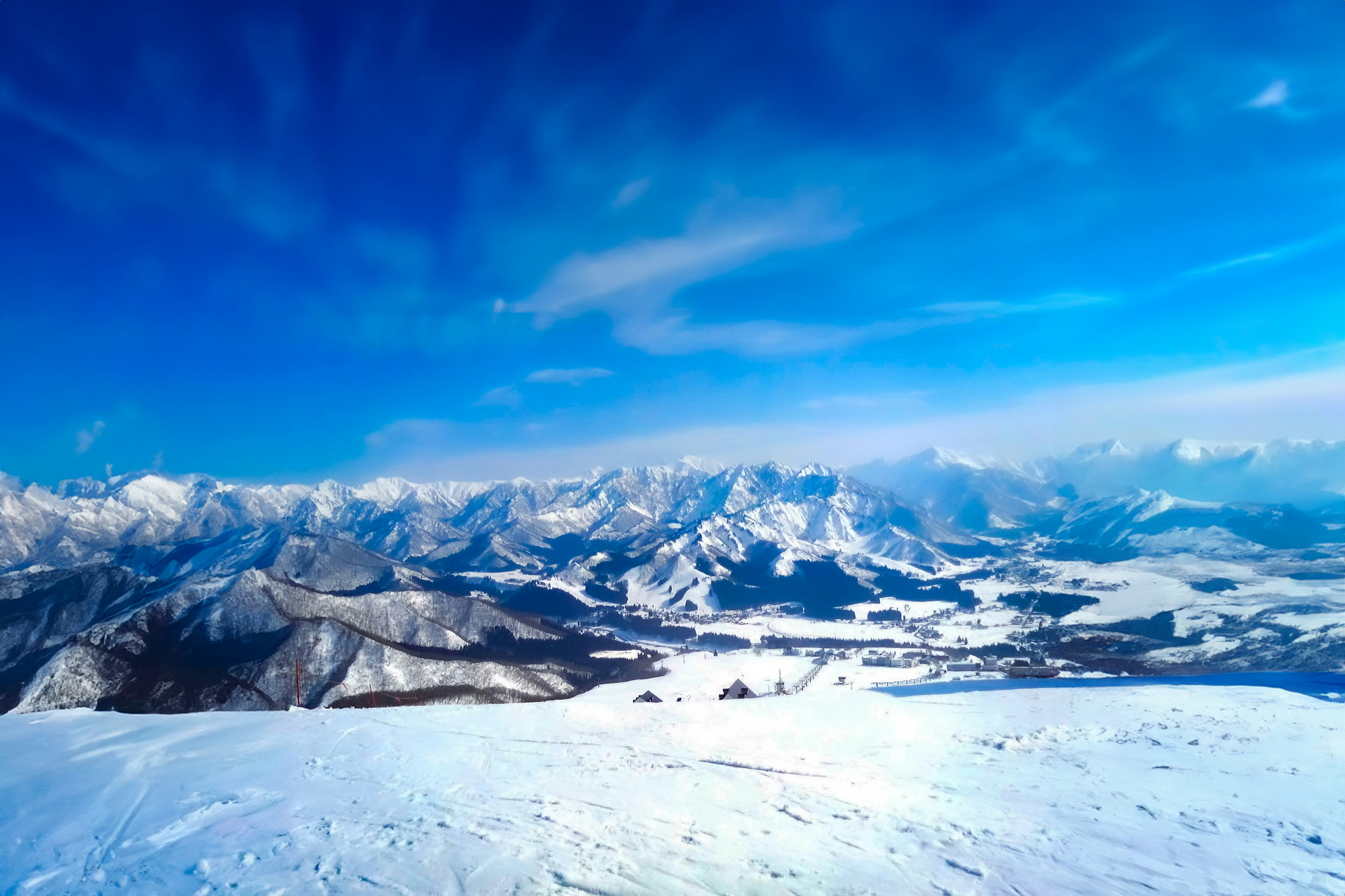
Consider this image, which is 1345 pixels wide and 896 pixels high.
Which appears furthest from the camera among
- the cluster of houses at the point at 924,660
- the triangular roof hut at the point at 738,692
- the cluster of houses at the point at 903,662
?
the cluster of houses at the point at 924,660

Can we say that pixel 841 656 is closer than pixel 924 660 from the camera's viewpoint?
No

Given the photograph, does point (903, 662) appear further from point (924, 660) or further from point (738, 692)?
point (738, 692)

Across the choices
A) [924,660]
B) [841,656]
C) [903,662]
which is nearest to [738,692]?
[903,662]

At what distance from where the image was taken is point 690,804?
1479cm

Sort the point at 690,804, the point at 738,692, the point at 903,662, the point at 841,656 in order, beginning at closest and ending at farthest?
the point at 690,804 < the point at 738,692 < the point at 903,662 < the point at 841,656

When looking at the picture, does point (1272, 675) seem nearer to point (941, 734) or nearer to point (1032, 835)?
point (941, 734)

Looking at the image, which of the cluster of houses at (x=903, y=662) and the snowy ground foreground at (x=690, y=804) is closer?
the snowy ground foreground at (x=690, y=804)

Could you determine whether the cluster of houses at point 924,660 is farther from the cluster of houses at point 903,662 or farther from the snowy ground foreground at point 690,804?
the snowy ground foreground at point 690,804

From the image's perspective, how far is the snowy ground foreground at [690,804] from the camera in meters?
Answer: 11.0

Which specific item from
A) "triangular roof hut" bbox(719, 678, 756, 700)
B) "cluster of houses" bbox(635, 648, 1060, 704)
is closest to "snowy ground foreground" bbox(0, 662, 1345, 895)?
"triangular roof hut" bbox(719, 678, 756, 700)

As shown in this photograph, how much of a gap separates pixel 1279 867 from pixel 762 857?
9.25m

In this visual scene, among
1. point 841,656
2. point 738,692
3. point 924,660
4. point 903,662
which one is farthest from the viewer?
point 841,656

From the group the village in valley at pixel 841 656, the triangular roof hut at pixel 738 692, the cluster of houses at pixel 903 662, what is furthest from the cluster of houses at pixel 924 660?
the triangular roof hut at pixel 738 692

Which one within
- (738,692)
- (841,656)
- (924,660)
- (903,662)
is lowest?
(841,656)
